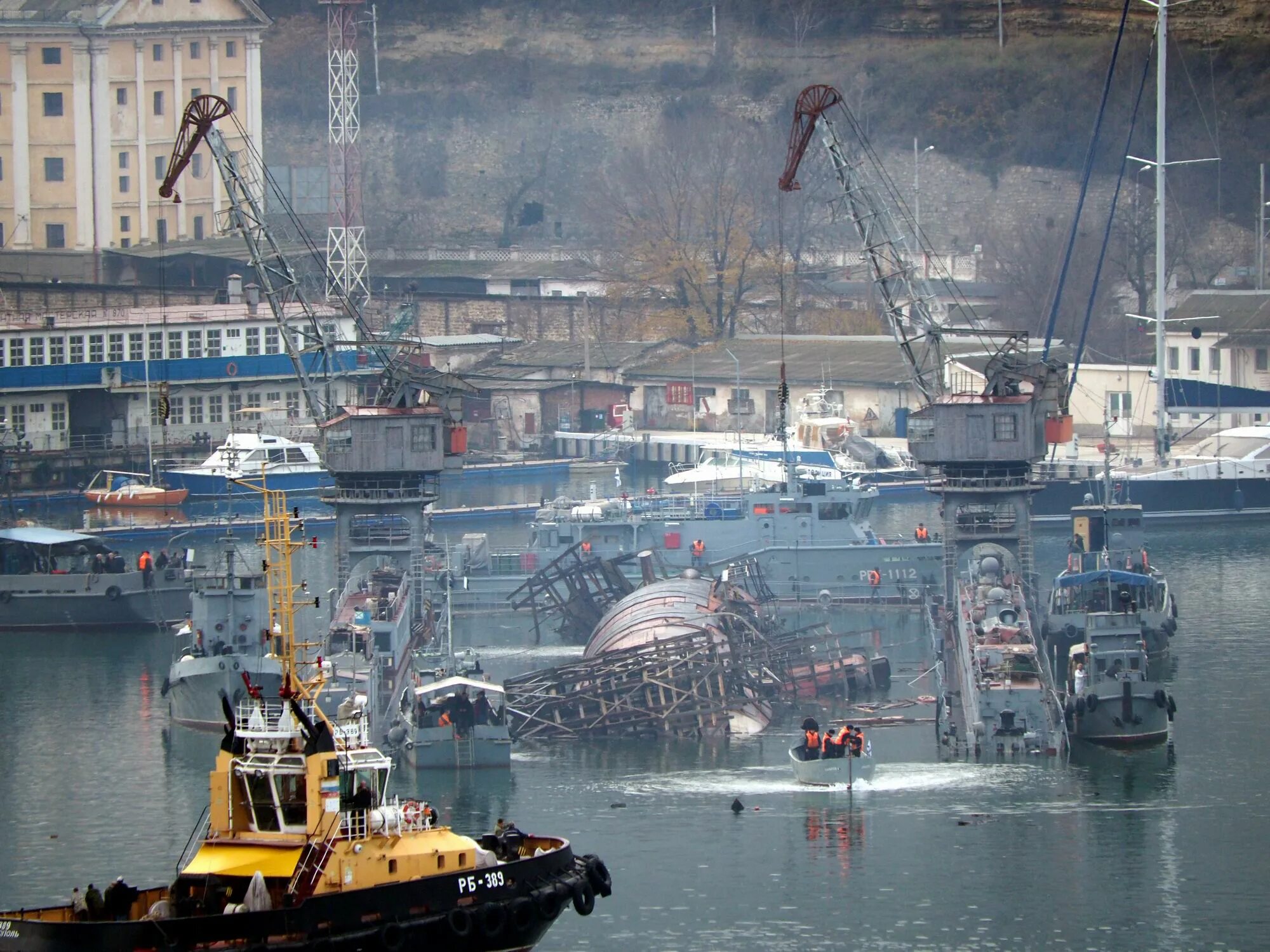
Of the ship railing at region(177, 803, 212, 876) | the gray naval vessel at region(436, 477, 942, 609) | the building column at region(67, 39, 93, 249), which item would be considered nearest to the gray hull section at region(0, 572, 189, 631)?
the gray naval vessel at region(436, 477, 942, 609)

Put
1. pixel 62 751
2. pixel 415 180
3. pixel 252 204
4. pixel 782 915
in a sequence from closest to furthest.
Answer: pixel 782 915
pixel 62 751
pixel 252 204
pixel 415 180

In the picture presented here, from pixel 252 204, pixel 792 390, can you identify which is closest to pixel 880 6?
pixel 792 390

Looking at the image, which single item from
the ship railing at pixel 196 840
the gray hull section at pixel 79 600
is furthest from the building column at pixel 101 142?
the ship railing at pixel 196 840

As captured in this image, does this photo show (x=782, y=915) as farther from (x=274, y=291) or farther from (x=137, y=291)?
(x=137, y=291)

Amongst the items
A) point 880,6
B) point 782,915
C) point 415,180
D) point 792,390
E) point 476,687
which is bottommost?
point 782,915

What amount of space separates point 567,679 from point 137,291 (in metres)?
44.9

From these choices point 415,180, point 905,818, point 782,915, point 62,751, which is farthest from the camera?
point 415,180

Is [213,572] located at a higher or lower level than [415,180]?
lower

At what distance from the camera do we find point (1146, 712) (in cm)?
4025

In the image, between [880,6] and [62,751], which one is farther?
[880,6]

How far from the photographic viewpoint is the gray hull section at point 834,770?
37.3 metres

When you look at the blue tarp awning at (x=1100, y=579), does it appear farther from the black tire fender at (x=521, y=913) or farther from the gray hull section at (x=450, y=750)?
the black tire fender at (x=521, y=913)

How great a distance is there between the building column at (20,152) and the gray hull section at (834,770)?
5547 cm

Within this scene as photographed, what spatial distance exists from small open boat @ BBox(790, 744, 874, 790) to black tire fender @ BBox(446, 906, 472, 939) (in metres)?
13.3
